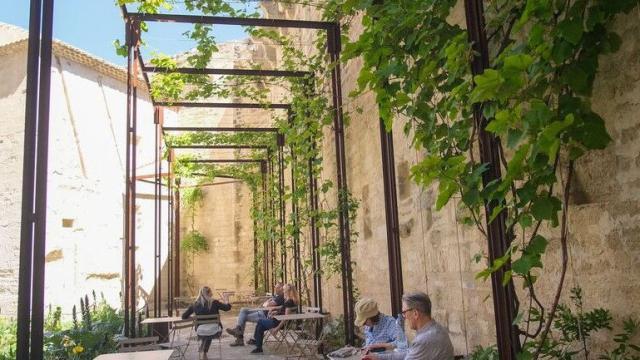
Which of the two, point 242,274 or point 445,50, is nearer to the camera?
point 445,50

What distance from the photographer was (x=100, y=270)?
1658cm

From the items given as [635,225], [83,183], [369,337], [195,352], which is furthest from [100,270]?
[635,225]

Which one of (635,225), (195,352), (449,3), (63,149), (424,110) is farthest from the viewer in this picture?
(63,149)

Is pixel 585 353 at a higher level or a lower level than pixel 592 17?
lower

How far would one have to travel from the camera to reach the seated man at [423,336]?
3.40m

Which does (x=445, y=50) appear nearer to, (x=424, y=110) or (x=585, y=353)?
(x=424, y=110)

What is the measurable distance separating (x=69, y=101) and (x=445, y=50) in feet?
→ 52.3

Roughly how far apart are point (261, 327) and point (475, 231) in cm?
522

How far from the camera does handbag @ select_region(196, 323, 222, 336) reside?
777 cm

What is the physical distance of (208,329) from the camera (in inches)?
307

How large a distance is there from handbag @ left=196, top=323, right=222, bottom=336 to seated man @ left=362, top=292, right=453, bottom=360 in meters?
4.49

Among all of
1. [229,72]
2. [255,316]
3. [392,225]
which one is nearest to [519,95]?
[392,225]

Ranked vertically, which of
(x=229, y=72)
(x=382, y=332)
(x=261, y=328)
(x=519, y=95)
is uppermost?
(x=229, y=72)

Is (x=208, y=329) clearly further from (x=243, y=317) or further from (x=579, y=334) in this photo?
(x=579, y=334)
